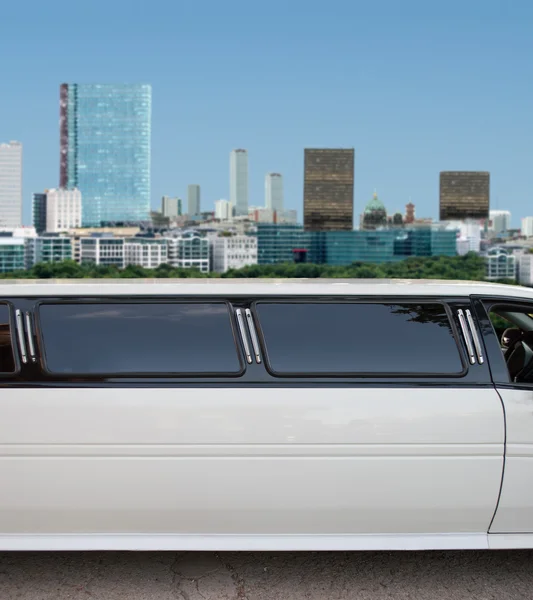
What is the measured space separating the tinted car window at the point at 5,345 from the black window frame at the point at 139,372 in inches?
5.5

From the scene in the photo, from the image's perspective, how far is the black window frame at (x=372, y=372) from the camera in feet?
13.4

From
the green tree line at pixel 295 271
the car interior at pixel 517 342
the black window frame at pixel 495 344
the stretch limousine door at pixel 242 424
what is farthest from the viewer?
the green tree line at pixel 295 271

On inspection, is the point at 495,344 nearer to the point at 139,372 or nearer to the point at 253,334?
the point at 253,334

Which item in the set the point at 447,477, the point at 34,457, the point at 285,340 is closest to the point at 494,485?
the point at 447,477

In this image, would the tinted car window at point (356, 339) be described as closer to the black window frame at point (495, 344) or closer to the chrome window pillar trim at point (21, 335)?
the black window frame at point (495, 344)

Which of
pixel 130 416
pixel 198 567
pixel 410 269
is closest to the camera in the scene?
pixel 130 416

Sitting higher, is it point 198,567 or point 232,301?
point 232,301

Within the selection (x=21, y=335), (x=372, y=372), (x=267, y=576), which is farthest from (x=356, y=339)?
(x=21, y=335)

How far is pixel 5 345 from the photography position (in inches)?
164

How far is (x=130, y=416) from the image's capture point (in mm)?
4039

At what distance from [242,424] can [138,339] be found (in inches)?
27.1

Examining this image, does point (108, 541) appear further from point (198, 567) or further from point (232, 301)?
point (232, 301)

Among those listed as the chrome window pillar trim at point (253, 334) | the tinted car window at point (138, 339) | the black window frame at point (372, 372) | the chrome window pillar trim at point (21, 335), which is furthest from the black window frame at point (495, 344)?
the chrome window pillar trim at point (21, 335)

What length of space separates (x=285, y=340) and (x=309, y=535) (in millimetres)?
1011
